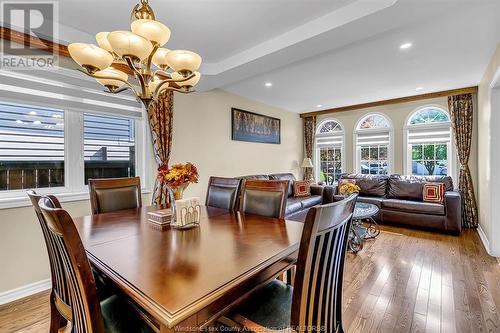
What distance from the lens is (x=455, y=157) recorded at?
4.55m

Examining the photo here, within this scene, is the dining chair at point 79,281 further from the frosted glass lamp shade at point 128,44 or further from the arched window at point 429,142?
the arched window at point 429,142

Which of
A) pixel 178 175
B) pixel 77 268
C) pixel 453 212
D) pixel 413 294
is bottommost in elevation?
pixel 413 294

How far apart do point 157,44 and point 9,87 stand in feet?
5.59

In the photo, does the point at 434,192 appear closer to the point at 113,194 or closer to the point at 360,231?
the point at 360,231

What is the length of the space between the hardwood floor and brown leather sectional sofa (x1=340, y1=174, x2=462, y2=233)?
25.6 inches

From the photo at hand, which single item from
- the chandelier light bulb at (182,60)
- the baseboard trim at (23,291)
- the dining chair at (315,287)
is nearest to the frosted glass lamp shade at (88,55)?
the chandelier light bulb at (182,60)

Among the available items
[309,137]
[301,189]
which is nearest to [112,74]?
[301,189]

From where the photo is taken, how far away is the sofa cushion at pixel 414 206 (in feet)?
12.7

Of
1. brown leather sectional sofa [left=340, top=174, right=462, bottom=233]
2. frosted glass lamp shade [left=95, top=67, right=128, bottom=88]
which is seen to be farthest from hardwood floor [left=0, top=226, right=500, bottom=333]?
frosted glass lamp shade [left=95, top=67, right=128, bottom=88]

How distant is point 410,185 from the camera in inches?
176

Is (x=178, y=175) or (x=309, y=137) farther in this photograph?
(x=309, y=137)

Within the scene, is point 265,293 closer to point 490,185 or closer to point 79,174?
point 79,174

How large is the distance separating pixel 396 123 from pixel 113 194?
5447mm

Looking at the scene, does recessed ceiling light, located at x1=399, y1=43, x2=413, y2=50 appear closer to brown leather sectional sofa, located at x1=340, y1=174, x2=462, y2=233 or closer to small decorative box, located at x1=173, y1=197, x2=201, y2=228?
brown leather sectional sofa, located at x1=340, y1=174, x2=462, y2=233
